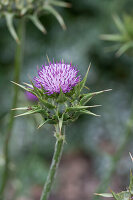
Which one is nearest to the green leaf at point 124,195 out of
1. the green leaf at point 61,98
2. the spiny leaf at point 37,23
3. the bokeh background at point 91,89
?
the green leaf at point 61,98

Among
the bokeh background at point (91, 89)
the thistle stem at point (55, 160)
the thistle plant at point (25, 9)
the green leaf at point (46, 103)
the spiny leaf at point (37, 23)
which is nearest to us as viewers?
the green leaf at point (46, 103)

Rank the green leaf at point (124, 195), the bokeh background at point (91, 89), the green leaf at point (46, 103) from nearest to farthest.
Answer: the green leaf at point (124, 195) < the green leaf at point (46, 103) < the bokeh background at point (91, 89)

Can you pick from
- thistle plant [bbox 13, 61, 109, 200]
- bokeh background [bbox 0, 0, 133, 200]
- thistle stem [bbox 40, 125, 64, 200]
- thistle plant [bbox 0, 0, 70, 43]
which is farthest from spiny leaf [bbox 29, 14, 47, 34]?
bokeh background [bbox 0, 0, 133, 200]

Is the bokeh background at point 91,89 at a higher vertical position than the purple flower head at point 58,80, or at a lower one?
lower

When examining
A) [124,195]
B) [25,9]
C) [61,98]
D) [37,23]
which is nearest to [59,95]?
[61,98]

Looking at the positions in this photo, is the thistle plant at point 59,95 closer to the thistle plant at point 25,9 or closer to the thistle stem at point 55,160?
the thistle stem at point 55,160
